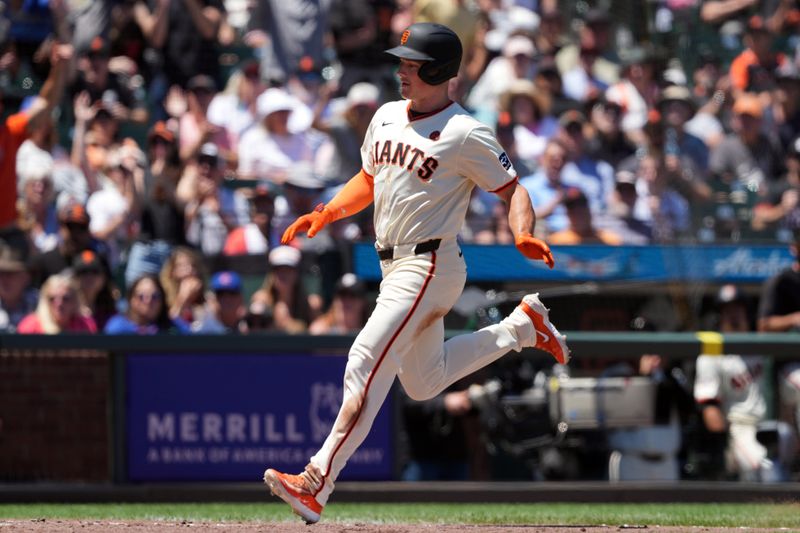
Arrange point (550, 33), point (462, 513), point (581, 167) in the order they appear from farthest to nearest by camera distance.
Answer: point (550, 33) < point (581, 167) < point (462, 513)

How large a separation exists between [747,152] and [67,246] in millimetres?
5907

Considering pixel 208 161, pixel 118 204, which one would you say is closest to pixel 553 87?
pixel 208 161

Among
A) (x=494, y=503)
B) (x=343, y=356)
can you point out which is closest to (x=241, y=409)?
(x=343, y=356)

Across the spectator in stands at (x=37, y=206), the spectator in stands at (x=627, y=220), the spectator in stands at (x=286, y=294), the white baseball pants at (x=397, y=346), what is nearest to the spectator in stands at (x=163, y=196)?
the spectator in stands at (x=37, y=206)

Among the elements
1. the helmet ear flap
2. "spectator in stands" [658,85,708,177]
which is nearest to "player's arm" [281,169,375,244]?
the helmet ear flap

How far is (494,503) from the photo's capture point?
8.60m

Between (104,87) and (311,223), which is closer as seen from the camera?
(311,223)

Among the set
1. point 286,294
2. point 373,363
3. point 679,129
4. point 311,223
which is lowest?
point 373,363

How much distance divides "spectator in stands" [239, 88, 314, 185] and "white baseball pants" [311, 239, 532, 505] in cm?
567

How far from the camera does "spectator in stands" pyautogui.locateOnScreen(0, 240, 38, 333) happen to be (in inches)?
366

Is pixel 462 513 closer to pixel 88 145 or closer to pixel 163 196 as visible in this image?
pixel 163 196

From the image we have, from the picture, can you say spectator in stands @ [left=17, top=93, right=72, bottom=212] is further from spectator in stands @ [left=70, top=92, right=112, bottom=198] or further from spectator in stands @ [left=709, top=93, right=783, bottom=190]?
spectator in stands @ [left=709, top=93, right=783, bottom=190]

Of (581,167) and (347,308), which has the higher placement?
(581,167)

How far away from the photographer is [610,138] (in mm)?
12195
